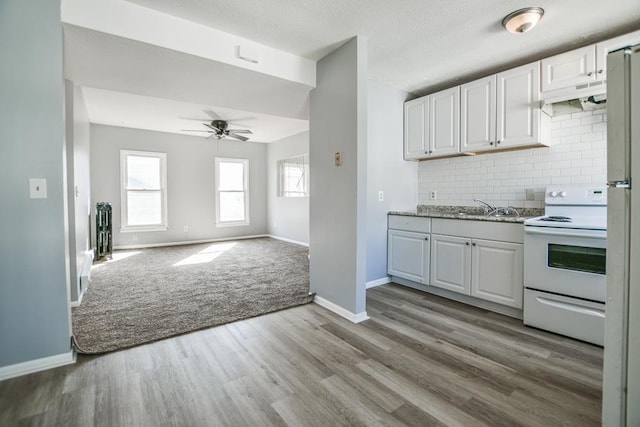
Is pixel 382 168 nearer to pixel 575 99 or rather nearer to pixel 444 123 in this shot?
pixel 444 123

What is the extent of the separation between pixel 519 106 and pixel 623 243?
2.29 m

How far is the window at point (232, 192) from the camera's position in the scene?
23.0 feet

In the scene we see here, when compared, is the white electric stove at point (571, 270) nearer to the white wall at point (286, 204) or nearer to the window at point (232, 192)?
the white wall at point (286, 204)

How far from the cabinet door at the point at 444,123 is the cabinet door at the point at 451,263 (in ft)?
3.37

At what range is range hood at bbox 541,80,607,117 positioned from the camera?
242 cm

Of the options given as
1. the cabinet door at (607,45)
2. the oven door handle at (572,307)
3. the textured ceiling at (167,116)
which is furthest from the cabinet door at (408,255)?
the textured ceiling at (167,116)

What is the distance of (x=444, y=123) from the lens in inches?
133

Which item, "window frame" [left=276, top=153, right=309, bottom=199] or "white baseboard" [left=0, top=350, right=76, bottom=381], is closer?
"white baseboard" [left=0, top=350, right=76, bottom=381]

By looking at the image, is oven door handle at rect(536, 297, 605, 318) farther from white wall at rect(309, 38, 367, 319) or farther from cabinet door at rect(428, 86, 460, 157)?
cabinet door at rect(428, 86, 460, 157)

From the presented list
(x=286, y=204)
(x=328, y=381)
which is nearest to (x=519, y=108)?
(x=328, y=381)

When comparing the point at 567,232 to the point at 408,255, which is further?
the point at 408,255

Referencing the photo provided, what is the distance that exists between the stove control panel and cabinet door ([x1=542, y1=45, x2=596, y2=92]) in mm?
889

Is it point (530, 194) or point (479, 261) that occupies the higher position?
point (530, 194)

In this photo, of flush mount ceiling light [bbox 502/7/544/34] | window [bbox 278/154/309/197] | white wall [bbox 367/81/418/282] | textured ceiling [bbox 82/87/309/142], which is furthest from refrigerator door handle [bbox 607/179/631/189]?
window [bbox 278/154/309/197]
